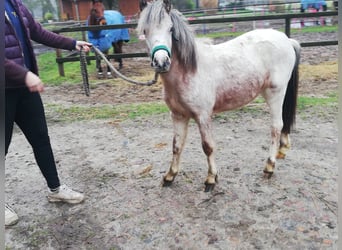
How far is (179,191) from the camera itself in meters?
2.88

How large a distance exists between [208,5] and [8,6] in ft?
59.1

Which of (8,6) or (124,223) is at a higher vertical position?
(8,6)

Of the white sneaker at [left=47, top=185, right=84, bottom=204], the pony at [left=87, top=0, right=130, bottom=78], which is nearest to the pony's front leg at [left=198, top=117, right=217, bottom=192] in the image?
the white sneaker at [left=47, top=185, right=84, bottom=204]

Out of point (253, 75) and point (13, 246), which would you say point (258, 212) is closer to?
point (253, 75)

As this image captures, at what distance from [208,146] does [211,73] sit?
60cm

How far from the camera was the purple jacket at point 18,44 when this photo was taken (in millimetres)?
1464

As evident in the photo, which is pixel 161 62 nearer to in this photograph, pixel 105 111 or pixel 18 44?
pixel 18 44

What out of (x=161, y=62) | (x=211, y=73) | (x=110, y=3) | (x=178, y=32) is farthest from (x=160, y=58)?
(x=110, y=3)

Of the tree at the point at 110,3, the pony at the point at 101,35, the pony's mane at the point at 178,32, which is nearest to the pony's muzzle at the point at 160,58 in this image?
the pony's mane at the point at 178,32

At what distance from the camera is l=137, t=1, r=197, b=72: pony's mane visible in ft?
7.47

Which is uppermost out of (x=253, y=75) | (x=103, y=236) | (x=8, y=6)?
(x=8, y=6)

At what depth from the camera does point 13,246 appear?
2.29 meters

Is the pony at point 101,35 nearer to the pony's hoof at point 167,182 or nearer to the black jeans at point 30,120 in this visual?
the pony's hoof at point 167,182

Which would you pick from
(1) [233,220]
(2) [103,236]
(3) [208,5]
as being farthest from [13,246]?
(3) [208,5]
